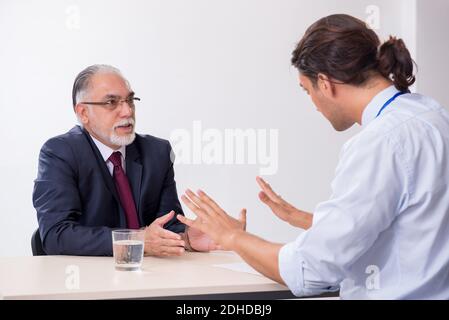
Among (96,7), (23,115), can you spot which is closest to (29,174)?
(23,115)

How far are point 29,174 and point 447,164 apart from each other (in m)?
3.51

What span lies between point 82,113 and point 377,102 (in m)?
1.52

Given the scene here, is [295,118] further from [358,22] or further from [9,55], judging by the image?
→ [358,22]

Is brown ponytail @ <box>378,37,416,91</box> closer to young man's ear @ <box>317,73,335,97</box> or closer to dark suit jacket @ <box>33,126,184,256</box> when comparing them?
young man's ear @ <box>317,73,335,97</box>

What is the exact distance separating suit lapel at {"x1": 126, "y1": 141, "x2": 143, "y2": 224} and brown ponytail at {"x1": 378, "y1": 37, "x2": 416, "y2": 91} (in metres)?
1.29

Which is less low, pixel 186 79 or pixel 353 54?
pixel 353 54

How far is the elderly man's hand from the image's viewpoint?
2295mm

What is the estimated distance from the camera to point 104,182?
2.68 metres

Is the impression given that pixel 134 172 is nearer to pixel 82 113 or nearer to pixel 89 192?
pixel 89 192

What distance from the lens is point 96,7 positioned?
15.3 ft

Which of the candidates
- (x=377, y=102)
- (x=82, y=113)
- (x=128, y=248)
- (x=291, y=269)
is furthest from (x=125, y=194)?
(x=377, y=102)

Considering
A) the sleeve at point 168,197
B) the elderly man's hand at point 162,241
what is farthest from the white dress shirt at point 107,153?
the elderly man's hand at point 162,241

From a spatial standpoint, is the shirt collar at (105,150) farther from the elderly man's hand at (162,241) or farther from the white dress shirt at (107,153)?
the elderly man's hand at (162,241)

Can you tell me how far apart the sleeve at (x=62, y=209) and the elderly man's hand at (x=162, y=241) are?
0.15 meters
